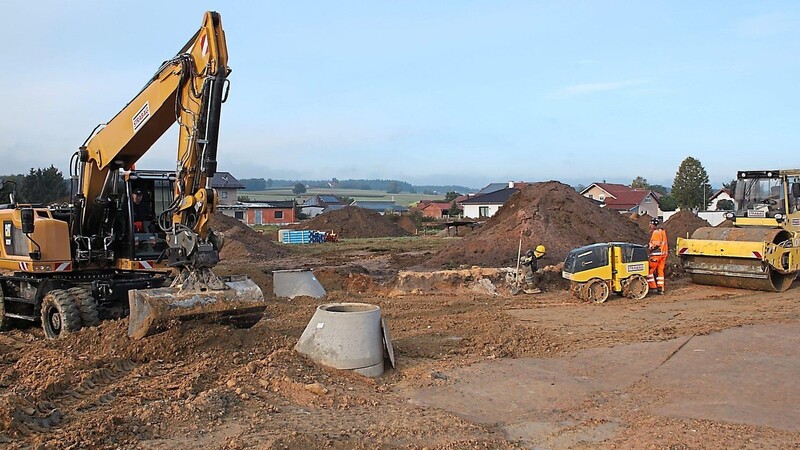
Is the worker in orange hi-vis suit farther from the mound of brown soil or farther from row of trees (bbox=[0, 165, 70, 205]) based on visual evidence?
row of trees (bbox=[0, 165, 70, 205])

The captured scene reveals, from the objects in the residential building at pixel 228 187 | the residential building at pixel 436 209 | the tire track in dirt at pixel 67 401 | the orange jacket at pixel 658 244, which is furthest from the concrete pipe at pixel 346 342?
the residential building at pixel 436 209

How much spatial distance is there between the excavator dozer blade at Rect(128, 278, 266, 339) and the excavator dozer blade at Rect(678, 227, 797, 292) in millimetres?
10792

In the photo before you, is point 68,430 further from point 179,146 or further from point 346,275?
point 346,275

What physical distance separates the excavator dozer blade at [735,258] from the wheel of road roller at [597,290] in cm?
278

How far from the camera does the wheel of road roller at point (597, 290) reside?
1415cm

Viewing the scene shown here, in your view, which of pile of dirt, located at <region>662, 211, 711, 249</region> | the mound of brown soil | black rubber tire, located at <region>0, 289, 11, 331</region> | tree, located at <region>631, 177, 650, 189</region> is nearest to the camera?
black rubber tire, located at <region>0, 289, 11, 331</region>

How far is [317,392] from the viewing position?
22.6 feet

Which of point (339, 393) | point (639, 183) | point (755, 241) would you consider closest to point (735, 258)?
point (755, 241)

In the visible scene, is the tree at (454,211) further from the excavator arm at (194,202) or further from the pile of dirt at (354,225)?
the excavator arm at (194,202)

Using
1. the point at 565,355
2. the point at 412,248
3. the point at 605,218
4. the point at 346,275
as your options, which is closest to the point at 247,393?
the point at 565,355

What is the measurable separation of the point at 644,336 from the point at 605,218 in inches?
578

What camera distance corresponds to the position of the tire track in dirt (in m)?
5.80

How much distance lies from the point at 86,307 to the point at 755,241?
12930mm

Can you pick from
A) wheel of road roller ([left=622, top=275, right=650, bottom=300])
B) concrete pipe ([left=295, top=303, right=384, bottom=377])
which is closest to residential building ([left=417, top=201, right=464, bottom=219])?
wheel of road roller ([left=622, top=275, right=650, bottom=300])
